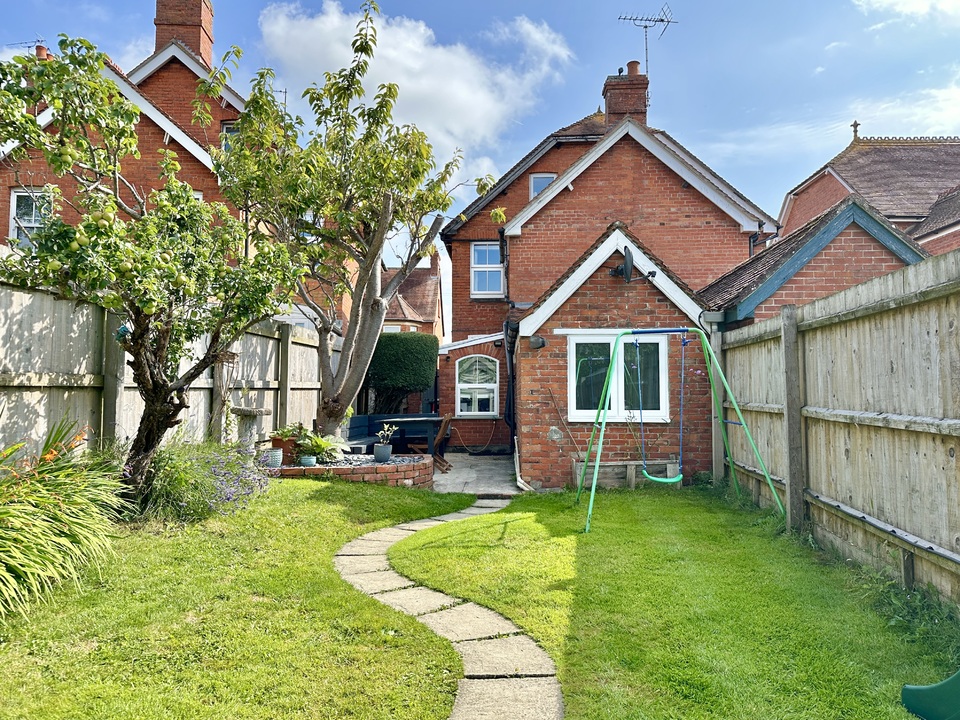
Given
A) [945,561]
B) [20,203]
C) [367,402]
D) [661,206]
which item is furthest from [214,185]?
[945,561]

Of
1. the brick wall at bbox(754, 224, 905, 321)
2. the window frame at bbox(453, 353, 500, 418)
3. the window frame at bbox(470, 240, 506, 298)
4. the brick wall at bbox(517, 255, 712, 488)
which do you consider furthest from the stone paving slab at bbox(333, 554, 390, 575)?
the window frame at bbox(470, 240, 506, 298)

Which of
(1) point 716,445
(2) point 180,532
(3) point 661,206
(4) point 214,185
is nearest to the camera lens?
(2) point 180,532

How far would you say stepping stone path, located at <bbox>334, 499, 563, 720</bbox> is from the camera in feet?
9.00

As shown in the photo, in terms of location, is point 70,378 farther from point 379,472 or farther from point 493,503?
point 493,503

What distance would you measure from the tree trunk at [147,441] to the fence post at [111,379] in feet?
1.02

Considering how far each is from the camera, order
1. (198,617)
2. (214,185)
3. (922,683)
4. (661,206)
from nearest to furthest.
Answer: (922,683) < (198,617) < (661,206) < (214,185)

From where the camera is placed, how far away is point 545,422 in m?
8.66

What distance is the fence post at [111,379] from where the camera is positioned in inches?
222

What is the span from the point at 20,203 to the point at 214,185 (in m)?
4.55

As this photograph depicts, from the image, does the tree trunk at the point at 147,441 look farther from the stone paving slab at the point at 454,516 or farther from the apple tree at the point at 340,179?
the apple tree at the point at 340,179

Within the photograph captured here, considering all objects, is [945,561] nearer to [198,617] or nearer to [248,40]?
[198,617]

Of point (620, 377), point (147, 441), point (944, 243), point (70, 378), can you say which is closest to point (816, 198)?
point (944, 243)

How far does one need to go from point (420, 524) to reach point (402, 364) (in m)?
9.21

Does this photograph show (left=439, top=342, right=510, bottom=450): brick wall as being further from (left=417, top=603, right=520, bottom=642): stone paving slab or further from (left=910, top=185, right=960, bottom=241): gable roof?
(left=417, top=603, right=520, bottom=642): stone paving slab
